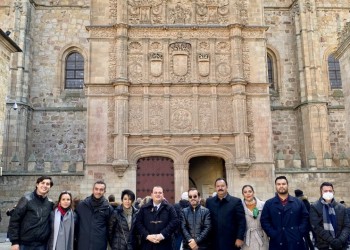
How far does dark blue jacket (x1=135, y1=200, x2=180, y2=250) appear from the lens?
6.53 metres

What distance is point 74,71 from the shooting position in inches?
984

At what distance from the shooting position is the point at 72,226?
640 cm

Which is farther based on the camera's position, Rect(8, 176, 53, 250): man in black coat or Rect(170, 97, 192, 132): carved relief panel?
Rect(170, 97, 192, 132): carved relief panel

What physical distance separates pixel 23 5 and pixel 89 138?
10.8m

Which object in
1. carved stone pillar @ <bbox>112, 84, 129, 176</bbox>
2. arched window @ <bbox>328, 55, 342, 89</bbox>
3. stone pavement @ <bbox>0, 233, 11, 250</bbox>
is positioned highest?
arched window @ <bbox>328, 55, 342, 89</bbox>

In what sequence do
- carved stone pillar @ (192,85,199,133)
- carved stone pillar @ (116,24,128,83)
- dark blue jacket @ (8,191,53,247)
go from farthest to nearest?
carved stone pillar @ (116,24,128,83), carved stone pillar @ (192,85,199,133), dark blue jacket @ (8,191,53,247)

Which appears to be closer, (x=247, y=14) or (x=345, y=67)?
(x=345, y=67)

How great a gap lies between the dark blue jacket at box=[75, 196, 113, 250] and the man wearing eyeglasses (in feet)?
4.28

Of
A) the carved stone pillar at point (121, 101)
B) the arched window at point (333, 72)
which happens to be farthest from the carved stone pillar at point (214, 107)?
the arched window at point (333, 72)

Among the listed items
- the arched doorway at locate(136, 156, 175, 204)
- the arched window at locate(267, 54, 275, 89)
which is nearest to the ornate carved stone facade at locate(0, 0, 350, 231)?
the arched doorway at locate(136, 156, 175, 204)

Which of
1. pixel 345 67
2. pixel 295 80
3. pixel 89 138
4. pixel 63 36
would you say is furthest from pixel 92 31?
pixel 295 80

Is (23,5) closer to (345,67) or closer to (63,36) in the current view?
(63,36)

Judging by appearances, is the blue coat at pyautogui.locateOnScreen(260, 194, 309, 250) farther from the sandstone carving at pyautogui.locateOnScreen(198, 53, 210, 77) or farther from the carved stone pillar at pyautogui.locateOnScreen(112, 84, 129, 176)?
the sandstone carving at pyautogui.locateOnScreen(198, 53, 210, 77)

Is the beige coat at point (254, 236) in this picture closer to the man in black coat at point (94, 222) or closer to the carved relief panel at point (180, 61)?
the man in black coat at point (94, 222)
